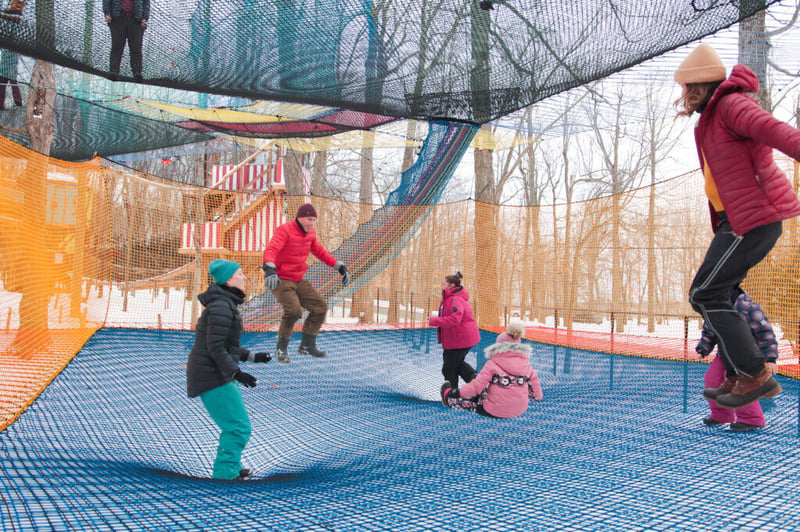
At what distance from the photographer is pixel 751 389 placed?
1965 millimetres

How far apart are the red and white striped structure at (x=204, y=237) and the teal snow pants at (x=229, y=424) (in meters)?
5.26

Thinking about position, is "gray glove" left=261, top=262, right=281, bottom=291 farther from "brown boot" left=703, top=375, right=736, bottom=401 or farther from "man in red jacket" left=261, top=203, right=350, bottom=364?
"brown boot" left=703, top=375, right=736, bottom=401

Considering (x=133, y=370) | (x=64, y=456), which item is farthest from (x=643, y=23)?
(x=133, y=370)

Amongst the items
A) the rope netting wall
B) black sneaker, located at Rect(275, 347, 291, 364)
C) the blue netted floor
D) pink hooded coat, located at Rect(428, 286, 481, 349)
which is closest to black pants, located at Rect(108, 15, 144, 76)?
the rope netting wall

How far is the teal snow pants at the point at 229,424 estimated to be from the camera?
259 cm

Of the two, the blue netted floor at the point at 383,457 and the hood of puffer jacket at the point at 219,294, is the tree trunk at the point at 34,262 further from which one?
the hood of puffer jacket at the point at 219,294

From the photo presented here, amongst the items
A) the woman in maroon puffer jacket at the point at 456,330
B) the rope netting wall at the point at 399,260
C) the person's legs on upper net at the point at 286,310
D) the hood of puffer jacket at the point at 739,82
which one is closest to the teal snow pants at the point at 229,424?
the rope netting wall at the point at 399,260

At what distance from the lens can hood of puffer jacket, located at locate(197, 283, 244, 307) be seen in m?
2.73

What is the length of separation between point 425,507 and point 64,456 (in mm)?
1947

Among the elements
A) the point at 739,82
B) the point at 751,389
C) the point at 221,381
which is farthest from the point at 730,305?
the point at 221,381

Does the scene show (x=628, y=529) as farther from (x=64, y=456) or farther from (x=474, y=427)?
(x=64, y=456)

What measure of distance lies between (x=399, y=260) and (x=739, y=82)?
6.51 metres

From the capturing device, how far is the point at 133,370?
4633mm

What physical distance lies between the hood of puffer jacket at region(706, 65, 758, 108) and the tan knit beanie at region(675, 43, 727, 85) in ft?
0.24
